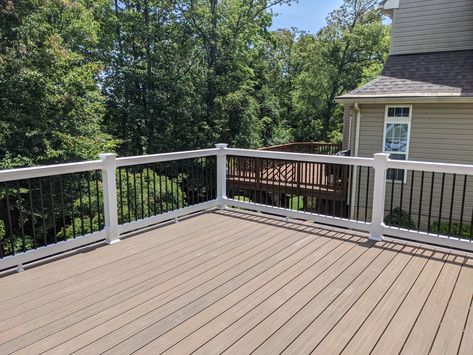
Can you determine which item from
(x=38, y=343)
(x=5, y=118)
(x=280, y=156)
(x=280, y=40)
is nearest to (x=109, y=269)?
(x=38, y=343)

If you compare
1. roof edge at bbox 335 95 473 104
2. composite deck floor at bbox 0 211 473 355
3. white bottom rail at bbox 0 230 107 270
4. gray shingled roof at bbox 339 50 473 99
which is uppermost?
gray shingled roof at bbox 339 50 473 99

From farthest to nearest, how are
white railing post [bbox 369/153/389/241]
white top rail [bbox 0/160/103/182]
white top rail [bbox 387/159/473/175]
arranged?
1. white railing post [bbox 369/153/389/241]
2. white top rail [bbox 387/159/473/175]
3. white top rail [bbox 0/160/103/182]

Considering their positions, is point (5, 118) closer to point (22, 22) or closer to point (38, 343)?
point (22, 22)

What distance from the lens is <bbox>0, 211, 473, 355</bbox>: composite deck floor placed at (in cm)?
222

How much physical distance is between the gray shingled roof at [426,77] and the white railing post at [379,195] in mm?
3911

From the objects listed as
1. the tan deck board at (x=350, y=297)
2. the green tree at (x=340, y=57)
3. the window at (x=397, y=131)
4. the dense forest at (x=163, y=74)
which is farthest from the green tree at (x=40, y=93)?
the green tree at (x=340, y=57)

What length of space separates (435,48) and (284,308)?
821cm

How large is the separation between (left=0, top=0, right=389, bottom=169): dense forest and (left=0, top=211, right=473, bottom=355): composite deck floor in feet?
23.4

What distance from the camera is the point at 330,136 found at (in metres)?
19.6

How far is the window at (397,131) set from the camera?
25.0 ft

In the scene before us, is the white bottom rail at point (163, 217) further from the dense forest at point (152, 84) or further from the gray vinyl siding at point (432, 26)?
the gray vinyl siding at point (432, 26)

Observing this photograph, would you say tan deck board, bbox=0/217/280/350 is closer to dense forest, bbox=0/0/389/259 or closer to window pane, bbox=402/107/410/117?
dense forest, bbox=0/0/389/259

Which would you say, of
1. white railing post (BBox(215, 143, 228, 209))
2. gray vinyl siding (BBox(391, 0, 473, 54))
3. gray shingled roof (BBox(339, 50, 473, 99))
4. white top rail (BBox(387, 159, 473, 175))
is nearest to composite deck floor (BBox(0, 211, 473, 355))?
white top rail (BBox(387, 159, 473, 175))

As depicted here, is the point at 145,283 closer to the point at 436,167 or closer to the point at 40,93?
the point at 436,167
